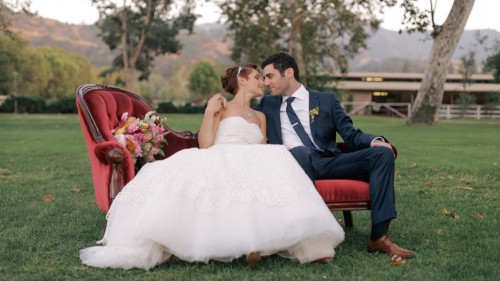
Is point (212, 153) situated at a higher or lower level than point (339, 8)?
lower

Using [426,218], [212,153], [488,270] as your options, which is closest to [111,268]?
[212,153]

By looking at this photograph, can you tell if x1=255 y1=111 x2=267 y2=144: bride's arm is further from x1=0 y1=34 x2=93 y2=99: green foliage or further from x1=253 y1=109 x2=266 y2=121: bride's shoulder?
x1=0 y1=34 x2=93 y2=99: green foliage

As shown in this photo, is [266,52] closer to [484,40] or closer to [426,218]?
[484,40]

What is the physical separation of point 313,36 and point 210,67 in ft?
328

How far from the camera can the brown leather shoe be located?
5176mm

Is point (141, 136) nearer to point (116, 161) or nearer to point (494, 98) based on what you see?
point (116, 161)

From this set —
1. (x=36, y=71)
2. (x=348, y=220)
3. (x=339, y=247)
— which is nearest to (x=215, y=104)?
(x=339, y=247)

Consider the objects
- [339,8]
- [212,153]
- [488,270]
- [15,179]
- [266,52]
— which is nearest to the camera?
[488,270]

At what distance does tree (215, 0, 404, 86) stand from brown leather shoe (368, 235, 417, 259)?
89.8ft

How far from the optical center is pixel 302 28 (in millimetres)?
43062

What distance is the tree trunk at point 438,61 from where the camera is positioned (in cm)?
2842

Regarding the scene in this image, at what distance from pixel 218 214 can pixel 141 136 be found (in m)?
1.47

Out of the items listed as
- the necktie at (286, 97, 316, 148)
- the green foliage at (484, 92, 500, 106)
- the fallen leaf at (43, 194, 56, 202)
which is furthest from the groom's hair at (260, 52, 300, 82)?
the green foliage at (484, 92, 500, 106)

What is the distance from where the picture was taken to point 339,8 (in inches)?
1470
